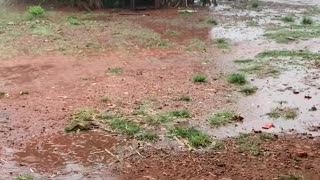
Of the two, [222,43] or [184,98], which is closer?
[184,98]

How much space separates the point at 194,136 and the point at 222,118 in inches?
32.9

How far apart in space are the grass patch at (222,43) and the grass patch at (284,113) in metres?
4.37

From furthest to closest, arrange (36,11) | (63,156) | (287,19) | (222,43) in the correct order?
1. (36,11)
2. (287,19)
3. (222,43)
4. (63,156)

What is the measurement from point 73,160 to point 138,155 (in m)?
0.70

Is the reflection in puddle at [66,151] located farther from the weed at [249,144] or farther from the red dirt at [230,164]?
the weed at [249,144]

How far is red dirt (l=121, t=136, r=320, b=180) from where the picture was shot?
5250mm

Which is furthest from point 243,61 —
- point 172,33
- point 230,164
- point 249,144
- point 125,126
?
point 230,164

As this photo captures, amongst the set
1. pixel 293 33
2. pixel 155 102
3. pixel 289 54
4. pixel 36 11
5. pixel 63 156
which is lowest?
pixel 63 156

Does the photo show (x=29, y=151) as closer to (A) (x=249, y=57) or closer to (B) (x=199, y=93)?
(B) (x=199, y=93)

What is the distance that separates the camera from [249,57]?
10555 millimetres

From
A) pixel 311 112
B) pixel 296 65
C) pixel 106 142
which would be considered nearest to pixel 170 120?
pixel 106 142

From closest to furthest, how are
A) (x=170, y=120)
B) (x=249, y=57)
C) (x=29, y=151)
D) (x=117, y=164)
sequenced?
1. (x=117, y=164)
2. (x=29, y=151)
3. (x=170, y=120)
4. (x=249, y=57)

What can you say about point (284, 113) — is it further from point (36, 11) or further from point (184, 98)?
point (36, 11)

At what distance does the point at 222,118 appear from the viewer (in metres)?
6.88
